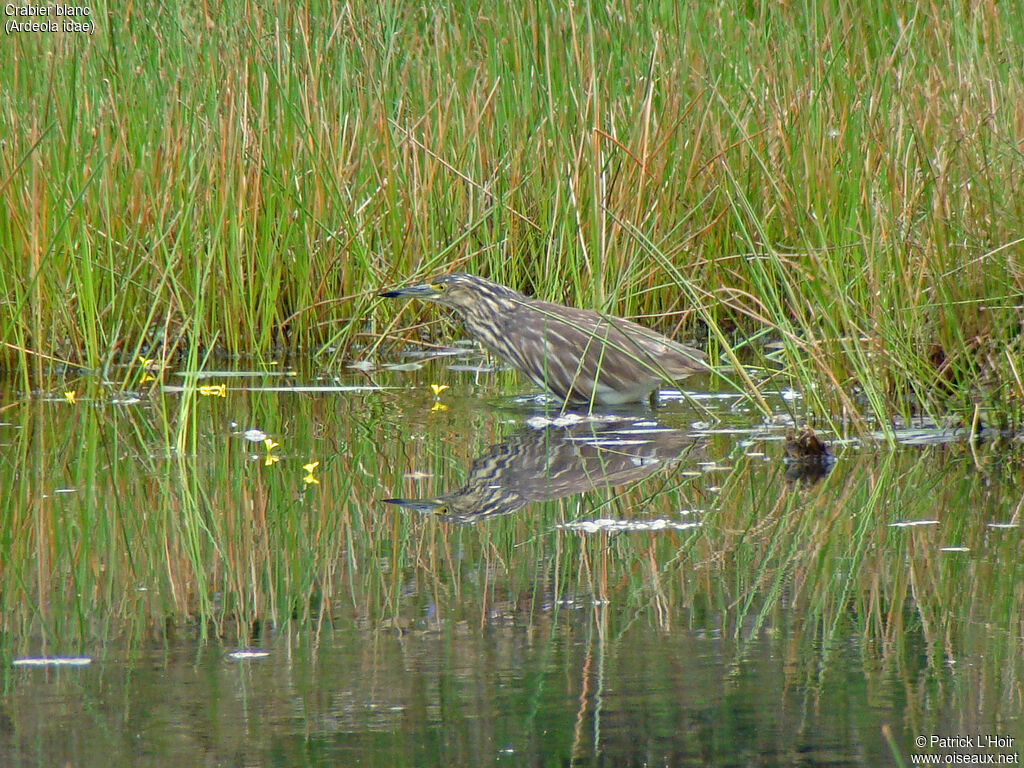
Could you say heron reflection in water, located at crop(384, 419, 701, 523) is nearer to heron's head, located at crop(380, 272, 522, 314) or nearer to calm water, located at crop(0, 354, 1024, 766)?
calm water, located at crop(0, 354, 1024, 766)

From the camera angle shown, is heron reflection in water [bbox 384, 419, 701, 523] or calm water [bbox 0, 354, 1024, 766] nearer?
calm water [bbox 0, 354, 1024, 766]

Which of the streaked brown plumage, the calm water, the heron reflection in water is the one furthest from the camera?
the streaked brown plumage

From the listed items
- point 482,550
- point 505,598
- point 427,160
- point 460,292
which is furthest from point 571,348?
point 505,598

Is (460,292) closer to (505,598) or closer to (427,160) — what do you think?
(427,160)

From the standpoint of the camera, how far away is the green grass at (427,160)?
6.11 m

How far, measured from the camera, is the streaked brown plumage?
231 inches

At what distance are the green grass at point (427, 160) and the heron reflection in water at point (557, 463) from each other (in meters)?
0.65

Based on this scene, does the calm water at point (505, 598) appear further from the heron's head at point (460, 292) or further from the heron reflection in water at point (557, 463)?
the heron's head at point (460, 292)

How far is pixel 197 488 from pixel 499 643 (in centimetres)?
174

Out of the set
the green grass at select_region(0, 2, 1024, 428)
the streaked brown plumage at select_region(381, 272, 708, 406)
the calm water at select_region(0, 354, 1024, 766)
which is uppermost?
the green grass at select_region(0, 2, 1024, 428)

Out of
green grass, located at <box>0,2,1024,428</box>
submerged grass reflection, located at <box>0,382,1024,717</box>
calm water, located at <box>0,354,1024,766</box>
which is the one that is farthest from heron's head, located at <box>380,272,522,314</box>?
submerged grass reflection, located at <box>0,382,1024,717</box>

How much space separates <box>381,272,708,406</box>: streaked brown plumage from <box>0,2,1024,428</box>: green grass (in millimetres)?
257

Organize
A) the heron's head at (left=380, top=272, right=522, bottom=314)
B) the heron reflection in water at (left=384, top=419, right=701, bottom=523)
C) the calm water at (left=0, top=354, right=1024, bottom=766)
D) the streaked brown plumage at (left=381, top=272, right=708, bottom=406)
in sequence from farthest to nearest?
the heron's head at (left=380, top=272, right=522, bottom=314) → the streaked brown plumage at (left=381, top=272, right=708, bottom=406) → the heron reflection in water at (left=384, top=419, right=701, bottom=523) → the calm water at (left=0, top=354, right=1024, bottom=766)

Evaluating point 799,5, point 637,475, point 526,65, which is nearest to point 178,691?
point 637,475
